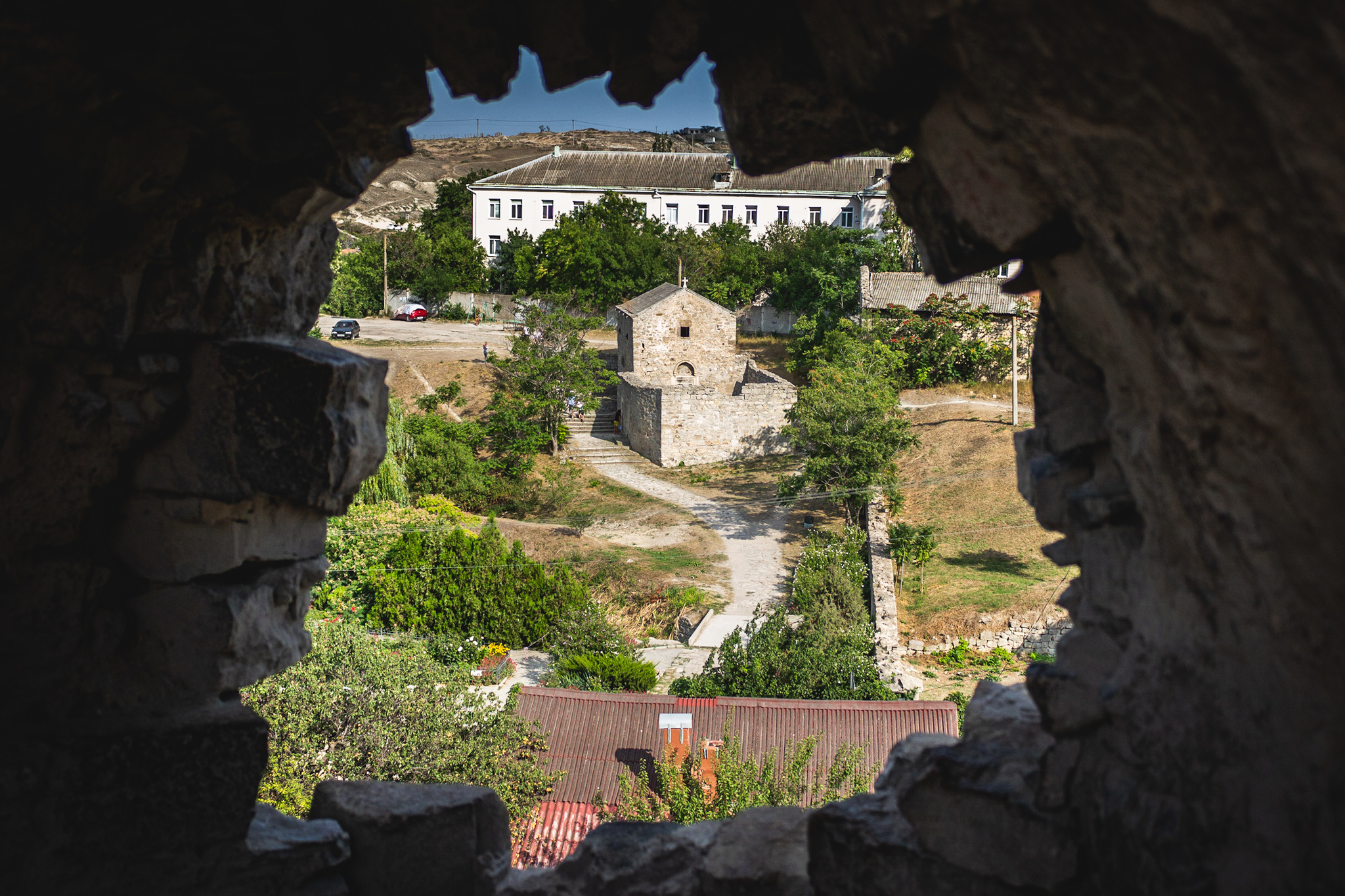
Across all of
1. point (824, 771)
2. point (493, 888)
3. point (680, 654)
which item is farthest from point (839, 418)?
point (493, 888)

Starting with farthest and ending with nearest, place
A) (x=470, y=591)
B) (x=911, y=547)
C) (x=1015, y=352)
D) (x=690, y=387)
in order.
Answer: (x=690, y=387) → (x=1015, y=352) → (x=911, y=547) → (x=470, y=591)

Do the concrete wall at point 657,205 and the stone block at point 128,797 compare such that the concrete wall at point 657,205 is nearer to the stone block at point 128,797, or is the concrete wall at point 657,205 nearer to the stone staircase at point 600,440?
the stone staircase at point 600,440

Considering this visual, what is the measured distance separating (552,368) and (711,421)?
4231 millimetres

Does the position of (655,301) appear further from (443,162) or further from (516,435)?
(443,162)

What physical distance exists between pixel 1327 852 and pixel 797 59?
2.12 metres

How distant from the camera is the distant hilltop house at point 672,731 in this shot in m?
9.62

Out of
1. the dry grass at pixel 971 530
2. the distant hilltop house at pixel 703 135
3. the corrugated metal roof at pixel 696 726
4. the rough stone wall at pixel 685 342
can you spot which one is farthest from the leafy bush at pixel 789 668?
the distant hilltop house at pixel 703 135

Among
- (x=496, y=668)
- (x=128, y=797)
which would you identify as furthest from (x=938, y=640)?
(x=128, y=797)

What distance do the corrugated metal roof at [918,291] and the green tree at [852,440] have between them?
867cm

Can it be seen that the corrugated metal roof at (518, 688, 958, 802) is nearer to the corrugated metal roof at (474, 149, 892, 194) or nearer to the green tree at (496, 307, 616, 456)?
the green tree at (496, 307, 616, 456)

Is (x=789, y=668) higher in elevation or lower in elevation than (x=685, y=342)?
lower

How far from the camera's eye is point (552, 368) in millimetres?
25047

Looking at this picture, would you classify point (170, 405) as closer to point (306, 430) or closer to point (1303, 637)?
point (306, 430)

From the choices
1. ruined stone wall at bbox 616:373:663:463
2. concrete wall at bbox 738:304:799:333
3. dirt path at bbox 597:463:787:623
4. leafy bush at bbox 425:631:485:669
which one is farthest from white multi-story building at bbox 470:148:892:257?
leafy bush at bbox 425:631:485:669
